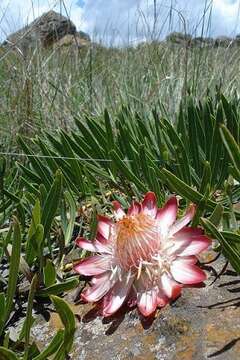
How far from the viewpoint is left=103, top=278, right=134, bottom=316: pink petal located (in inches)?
32.4

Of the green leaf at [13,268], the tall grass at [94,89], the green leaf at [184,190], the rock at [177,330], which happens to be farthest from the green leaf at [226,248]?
the tall grass at [94,89]

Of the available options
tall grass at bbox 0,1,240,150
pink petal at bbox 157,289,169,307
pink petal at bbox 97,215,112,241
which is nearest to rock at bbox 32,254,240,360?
pink petal at bbox 157,289,169,307

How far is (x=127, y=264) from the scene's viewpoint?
Answer: 845 millimetres

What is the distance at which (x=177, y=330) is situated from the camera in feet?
2.56

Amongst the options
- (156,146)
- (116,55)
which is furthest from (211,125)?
(116,55)

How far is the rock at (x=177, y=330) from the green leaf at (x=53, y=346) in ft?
0.13

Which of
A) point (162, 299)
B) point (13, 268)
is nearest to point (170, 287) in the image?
point (162, 299)

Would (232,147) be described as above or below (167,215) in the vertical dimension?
above

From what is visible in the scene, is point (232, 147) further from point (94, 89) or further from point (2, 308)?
point (94, 89)

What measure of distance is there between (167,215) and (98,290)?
17cm

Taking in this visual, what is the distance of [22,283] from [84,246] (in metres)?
0.16

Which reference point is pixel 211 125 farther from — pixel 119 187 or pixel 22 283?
pixel 22 283

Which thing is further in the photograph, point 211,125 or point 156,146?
point 156,146

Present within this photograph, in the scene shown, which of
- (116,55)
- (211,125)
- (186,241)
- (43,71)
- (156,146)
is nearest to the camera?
(186,241)
